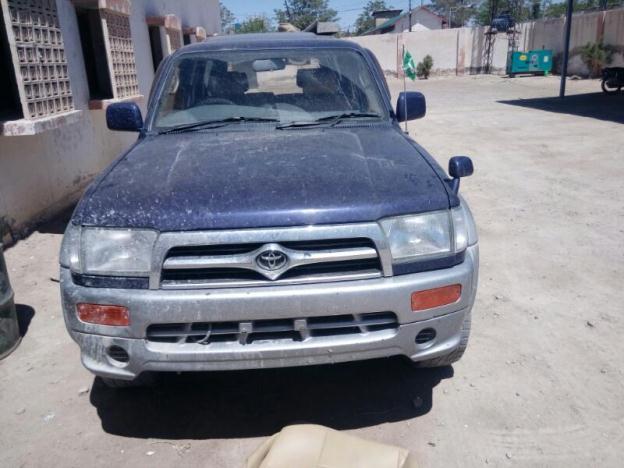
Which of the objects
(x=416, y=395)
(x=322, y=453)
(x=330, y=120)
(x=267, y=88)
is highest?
(x=267, y=88)

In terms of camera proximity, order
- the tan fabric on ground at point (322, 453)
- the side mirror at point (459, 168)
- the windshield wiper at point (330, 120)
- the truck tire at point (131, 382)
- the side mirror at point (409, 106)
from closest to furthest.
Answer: the tan fabric on ground at point (322, 453) → the truck tire at point (131, 382) → the side mirror at point (459, 168) → the windshield wiper at point (330, 120) → the side mirror at point (409, 106)

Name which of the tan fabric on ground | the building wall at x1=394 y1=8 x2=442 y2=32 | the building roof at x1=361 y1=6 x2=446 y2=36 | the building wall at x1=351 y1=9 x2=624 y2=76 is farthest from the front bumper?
the building wall at x1=394 y1=8 x2=442 y2=32

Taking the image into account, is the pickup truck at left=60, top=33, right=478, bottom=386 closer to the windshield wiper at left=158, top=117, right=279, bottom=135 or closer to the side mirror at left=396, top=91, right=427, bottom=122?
the windshield wiper at left=158, top=117, right=279, bottom=135

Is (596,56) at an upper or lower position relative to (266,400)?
upper

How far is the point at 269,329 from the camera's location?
2.28 metres

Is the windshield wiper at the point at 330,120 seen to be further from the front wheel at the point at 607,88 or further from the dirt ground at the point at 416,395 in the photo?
the front wheel at the point at 607,88

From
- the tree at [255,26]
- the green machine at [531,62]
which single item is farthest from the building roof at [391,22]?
the green machine at [531,62]

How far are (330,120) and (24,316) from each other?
2.55 meters

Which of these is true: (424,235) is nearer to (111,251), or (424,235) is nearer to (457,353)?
(457,353)

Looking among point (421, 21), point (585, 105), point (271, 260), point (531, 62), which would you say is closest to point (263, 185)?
point (271, 260)

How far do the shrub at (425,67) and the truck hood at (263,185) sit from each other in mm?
28197

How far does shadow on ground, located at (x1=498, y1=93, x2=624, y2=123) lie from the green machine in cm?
887

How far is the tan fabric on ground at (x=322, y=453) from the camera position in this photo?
185 cm

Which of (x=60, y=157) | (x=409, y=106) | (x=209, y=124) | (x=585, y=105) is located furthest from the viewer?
(x=585, y=105)
